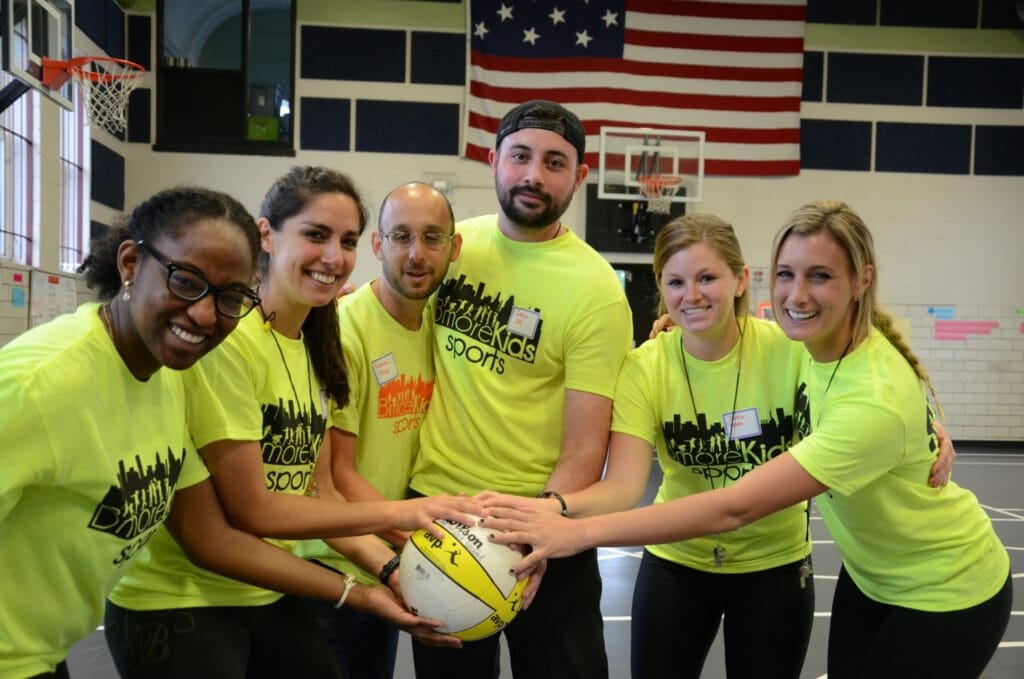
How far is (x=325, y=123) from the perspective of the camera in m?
12.2

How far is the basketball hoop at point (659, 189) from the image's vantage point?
11734 mm

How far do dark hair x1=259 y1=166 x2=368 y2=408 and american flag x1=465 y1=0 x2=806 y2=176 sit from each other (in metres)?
9.98

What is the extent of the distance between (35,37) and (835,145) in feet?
35.8

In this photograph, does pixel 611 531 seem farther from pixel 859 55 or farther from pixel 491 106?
pixel 859 55

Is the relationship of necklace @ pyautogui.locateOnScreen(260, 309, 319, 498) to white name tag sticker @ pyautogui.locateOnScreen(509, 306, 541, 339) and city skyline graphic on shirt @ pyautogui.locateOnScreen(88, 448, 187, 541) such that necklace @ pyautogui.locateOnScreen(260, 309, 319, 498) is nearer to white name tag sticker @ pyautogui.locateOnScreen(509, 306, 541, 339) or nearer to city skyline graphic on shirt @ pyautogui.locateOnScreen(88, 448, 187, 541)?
city skyline graphic on shirt @ pyautogui.locateOnScreen(88, 448, 187, 541)

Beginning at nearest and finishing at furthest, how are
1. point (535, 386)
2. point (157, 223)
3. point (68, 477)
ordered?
point (68, 477), point (157, 223), point (535, 386)

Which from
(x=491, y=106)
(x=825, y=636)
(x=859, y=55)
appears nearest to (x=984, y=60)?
(x=859, y=55)

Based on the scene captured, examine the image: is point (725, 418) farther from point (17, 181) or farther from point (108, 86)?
point (17, 181)

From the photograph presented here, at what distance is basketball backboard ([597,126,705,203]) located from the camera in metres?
12.0

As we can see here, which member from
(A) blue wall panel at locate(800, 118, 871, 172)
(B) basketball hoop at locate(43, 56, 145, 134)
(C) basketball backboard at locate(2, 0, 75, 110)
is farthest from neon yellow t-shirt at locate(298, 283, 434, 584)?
(A) blue wall panel at locate(800, 118, 871, 172)

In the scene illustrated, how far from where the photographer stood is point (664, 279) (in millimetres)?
2846

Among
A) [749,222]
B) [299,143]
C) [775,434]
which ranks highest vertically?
[299,143]

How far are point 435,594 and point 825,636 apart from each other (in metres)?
3.54

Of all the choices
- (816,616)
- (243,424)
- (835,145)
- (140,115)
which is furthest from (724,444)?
(835,145)
